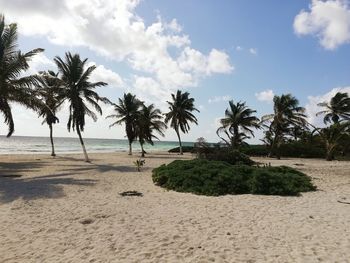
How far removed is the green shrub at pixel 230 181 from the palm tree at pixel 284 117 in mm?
25276

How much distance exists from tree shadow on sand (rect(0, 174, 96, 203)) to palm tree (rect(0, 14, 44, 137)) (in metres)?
6.27

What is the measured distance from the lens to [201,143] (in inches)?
1072

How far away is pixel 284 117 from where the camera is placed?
38094 mm

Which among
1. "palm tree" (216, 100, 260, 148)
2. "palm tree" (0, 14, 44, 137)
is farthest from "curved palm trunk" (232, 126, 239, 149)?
"palm tree" (0, 14, 44, 137)

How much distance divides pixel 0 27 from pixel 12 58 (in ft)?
6.61

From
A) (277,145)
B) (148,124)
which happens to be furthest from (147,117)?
(277,145)

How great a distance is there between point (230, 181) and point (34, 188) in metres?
7.25

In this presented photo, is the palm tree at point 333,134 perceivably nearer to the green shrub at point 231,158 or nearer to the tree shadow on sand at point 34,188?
the green shrub at point 231,158

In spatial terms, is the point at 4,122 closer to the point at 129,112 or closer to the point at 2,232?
the point at 2,232

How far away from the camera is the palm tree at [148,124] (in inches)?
1556

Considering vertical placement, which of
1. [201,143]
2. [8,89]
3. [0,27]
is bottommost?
[201,143]

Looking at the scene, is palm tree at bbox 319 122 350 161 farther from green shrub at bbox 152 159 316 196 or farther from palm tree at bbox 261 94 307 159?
green shrub at bbox 152 159 316 196

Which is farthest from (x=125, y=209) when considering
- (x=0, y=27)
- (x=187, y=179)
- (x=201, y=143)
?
(x=201, y=143)

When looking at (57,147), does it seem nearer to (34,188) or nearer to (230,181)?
(34,188)
